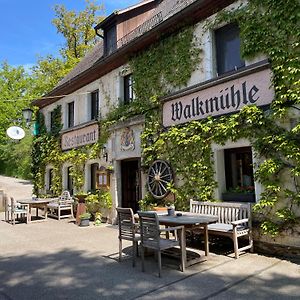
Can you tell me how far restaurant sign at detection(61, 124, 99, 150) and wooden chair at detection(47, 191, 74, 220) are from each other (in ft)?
7.05

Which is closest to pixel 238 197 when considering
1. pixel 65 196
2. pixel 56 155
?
pixel 65 196

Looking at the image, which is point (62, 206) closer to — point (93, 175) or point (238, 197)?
point (93, 175)

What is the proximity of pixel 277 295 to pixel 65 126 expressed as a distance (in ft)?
40.6

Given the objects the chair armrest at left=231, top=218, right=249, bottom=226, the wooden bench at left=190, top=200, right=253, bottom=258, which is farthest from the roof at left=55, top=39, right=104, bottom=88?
the chair armrest at left=231, top=218, right=249, bottom=226

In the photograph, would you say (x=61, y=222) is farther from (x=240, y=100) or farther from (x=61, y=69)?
(x=61, y=69)

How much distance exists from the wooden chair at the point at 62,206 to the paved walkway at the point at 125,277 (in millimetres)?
5024

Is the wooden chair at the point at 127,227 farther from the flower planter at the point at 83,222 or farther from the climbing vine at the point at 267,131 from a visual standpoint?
the flower planter at the point at 83,222

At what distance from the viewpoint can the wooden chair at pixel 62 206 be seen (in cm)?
1278

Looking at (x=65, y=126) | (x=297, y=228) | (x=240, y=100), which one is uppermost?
(x=65, y=126)

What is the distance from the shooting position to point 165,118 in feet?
30.1

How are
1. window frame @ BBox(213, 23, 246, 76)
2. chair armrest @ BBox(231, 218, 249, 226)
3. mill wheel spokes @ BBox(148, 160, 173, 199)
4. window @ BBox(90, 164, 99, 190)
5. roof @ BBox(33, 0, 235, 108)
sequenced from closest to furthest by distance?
1. chair armrest @ BBox(231, 218, 249, 226)
2. window frame @ BBox(213, 23, 246, 76)
3. roof @ BBox(33, 0, 235, 108)
4. mill wheel spokes @ BBox(148, 160, 173, 199)
5. window @ BBox(90, 164, 99, 190)

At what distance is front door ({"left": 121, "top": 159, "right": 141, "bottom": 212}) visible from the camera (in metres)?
11.0

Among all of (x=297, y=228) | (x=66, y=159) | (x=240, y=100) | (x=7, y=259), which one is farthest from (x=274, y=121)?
(x=66, y=159)

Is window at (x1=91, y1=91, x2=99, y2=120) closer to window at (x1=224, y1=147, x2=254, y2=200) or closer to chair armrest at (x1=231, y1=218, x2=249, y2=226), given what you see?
window at (x1=224, y1=147, x2=254, y2=200)
